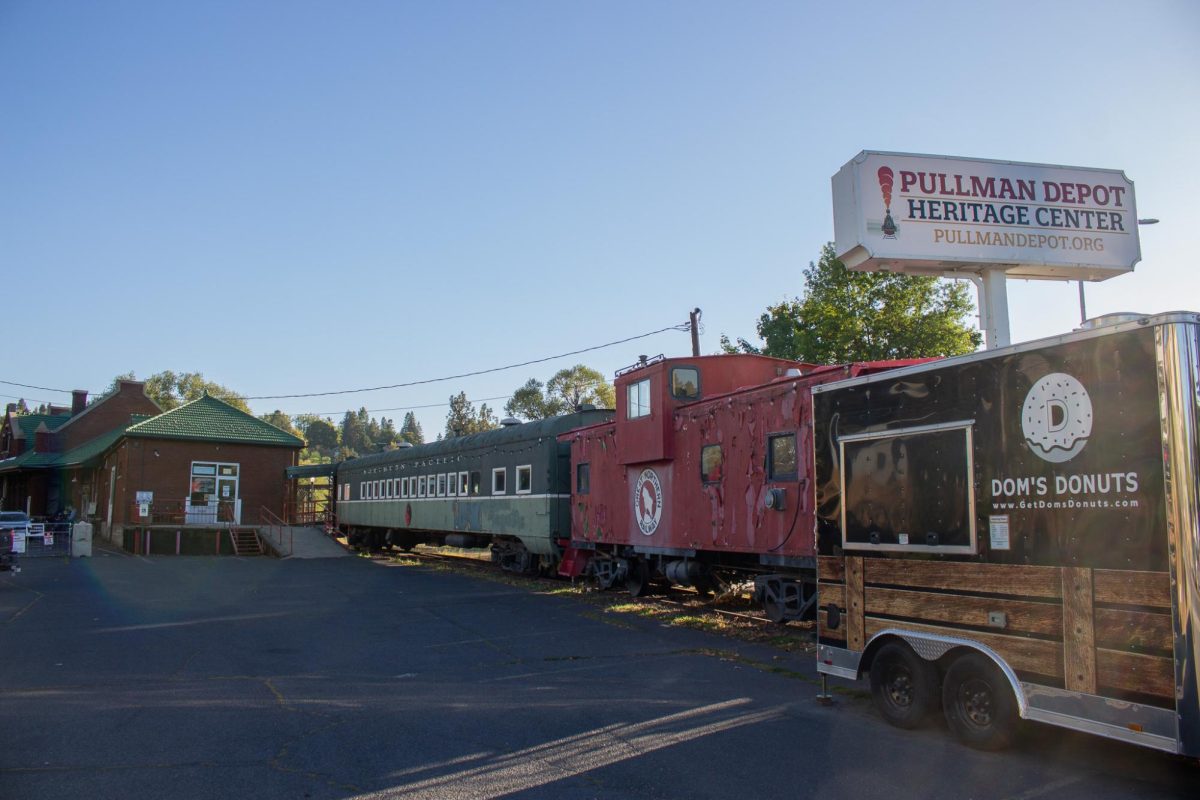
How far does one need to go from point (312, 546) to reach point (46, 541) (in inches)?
388

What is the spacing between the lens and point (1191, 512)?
4.87 metres

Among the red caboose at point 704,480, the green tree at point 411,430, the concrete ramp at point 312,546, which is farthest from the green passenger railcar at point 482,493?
the green tree at point 411,430

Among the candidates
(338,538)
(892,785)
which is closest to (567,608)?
(892,785)

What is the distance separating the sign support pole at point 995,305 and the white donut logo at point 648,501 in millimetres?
5771

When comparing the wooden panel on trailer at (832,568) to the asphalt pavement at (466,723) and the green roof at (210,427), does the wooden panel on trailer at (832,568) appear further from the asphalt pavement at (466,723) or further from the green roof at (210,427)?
the green roof at (210,427)

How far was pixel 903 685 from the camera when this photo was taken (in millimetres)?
6883

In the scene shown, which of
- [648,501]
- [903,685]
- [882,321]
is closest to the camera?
[903,685]

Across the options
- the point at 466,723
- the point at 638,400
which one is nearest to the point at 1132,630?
the point at 466,723

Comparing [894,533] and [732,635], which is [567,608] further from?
[894,533]

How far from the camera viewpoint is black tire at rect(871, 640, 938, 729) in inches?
260

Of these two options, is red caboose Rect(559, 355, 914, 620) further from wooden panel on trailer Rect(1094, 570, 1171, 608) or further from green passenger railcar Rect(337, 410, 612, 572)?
wooden panel on trailer Rect(1094, 570, 1171, 608)

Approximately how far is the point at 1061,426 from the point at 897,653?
2.37m

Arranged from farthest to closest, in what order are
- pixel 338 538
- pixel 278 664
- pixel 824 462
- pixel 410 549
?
1. pixel 338 538
2. pixel 410 549
3. pixel 278 664
4. pixel 824 462

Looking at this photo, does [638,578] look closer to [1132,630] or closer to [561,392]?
[1132,630]
